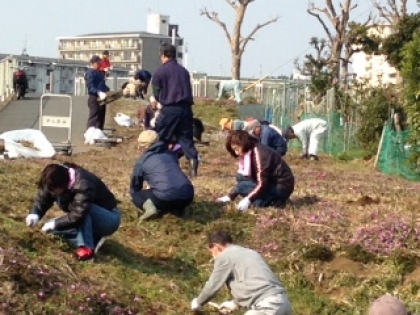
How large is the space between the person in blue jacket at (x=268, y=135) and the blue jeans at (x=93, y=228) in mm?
5830

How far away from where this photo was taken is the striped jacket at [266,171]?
10406 mm

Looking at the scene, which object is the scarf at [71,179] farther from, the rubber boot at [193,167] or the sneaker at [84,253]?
the rubber boot at [193,167]

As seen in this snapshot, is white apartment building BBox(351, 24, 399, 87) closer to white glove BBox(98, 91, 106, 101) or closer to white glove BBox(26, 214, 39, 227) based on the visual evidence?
white glove BBox(98, 91, 106, 101)

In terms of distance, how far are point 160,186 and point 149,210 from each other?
12.2 inches

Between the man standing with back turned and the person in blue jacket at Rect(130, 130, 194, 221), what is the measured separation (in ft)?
5.92

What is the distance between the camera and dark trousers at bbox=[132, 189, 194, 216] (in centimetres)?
998

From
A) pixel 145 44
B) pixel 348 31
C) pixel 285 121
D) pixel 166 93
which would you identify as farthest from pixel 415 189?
pixel 145 44

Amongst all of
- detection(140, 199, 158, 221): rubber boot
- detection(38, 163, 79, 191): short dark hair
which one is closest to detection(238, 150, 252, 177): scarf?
detection(140, 199, 158, 221): rubber boot

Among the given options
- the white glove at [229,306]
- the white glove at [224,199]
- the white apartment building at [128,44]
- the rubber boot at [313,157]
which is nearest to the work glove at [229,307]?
the white glove at [229,306]

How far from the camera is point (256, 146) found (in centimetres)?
1038

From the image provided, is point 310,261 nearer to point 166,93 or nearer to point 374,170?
point 166,93

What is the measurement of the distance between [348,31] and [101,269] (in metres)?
31.9

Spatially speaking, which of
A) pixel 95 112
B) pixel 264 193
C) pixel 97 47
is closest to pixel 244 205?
pixel 264 193

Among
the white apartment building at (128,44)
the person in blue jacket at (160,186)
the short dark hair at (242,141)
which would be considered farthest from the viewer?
the white apartment building at (128,44)
